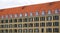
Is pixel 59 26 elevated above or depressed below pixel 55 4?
below

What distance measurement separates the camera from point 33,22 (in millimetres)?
31734

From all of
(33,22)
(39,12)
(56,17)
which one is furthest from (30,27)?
(56,17)

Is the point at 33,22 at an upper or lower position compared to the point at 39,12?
lower

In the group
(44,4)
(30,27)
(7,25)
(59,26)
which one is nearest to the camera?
(59,26)

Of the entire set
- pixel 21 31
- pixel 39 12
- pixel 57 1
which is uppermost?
pixel 57 1

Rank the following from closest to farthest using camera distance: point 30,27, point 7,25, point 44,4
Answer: point 44,4 < point 30,27 < point 7,25

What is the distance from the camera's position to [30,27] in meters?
32.4

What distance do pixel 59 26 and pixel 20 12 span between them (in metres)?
9.58

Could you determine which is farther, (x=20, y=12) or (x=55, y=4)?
(x=20, y=12)

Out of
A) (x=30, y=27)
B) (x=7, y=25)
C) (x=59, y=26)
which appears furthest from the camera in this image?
(x=7, y=25)

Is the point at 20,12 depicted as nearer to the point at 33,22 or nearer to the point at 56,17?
the point at 33,22

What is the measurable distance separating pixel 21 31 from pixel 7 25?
4076 mm

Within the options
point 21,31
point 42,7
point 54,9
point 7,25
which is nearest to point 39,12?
point 42,7

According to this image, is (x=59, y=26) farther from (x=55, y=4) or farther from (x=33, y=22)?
(x=33, y=22)
